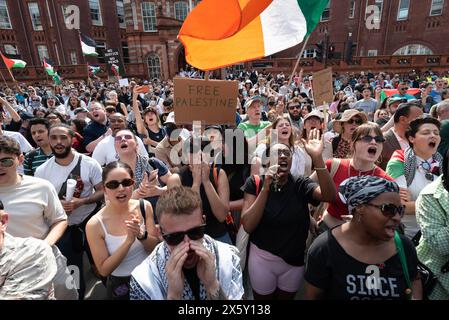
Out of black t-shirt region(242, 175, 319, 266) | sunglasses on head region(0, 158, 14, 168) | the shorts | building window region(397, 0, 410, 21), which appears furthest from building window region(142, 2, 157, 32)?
the shorts

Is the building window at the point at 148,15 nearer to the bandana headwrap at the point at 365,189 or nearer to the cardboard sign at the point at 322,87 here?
the cardboard sign at the point at 322,87

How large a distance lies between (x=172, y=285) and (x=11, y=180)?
5.38 feet

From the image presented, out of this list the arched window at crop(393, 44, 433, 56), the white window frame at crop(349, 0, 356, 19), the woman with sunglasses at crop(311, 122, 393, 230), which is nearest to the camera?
the woman with sunglasses at crop(311, 122, 393, 230)

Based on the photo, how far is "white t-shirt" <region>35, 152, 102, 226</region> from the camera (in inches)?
105

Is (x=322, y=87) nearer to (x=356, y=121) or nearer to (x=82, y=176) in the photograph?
(x=356, y=121)

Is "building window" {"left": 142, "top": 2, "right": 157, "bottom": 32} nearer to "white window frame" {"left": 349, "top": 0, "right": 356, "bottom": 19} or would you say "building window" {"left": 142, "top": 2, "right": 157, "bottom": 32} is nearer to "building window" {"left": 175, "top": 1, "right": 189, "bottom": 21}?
"building window" {"left": 175, "top": 1, "right": 189, "bottom": 21}

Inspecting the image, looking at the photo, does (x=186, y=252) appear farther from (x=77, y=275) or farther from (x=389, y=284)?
(x=77, y=275)

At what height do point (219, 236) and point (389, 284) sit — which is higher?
point (389, 284)

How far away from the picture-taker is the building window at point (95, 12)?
28.3 m

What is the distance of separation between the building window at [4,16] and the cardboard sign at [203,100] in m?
34.2

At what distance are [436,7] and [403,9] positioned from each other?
2.63 m

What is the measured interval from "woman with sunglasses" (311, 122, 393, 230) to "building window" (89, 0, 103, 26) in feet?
108

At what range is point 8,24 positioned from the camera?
27.3m
